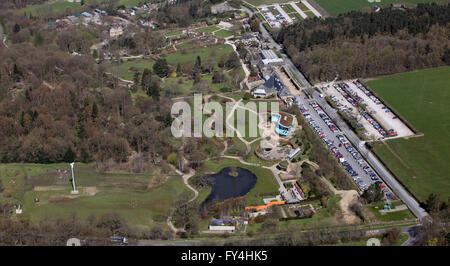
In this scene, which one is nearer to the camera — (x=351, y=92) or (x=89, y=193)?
(x=89, y=193)

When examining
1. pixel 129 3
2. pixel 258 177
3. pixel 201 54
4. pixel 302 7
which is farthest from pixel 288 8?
pixel 258 177

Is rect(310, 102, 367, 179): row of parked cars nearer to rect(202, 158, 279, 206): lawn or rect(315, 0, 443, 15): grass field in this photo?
rect(202, 158, 279, 206): lawn

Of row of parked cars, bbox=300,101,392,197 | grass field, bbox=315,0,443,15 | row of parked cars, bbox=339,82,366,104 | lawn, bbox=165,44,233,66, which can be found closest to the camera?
row of parked cars, bbox=300,101,392,197

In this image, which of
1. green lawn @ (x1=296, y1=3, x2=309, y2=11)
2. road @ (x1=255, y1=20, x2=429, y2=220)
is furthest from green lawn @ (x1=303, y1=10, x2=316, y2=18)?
road @ (x1=255, y1=20, x2=429, y2=220)

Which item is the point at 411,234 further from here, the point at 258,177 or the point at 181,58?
the point at 181,58

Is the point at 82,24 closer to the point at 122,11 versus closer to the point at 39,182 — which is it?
the point at 122,11
